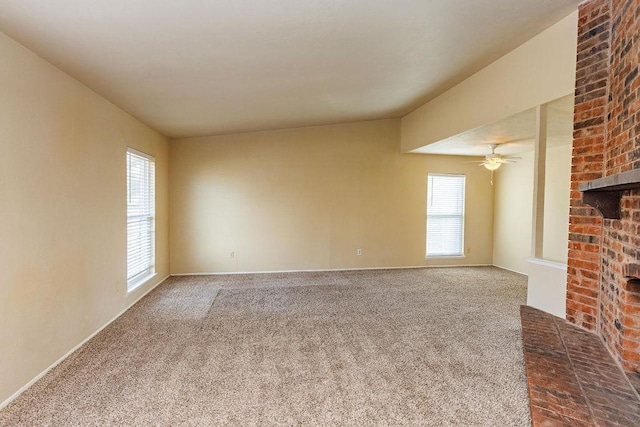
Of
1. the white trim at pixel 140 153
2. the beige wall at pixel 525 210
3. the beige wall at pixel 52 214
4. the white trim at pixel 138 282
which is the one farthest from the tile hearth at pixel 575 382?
the white trim at pixel 140 153

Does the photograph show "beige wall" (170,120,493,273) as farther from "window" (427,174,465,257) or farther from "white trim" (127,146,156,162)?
"white trim" (127,146,156,162)

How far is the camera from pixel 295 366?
8.93 feet

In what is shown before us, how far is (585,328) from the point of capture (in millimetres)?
2664

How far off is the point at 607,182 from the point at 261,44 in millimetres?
2386

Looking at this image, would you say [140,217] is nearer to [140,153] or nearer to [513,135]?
[140,153]

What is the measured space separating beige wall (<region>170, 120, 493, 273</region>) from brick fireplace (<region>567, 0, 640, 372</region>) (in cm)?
394

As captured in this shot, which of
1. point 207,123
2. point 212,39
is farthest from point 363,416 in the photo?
point 207,123

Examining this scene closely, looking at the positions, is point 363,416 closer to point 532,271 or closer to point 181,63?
point 532,271

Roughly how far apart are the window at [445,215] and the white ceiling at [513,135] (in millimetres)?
671

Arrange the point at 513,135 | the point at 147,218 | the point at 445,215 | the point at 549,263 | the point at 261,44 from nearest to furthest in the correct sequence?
the point at 261,44 < the point at 549,263 < the point at 513,135 < the point at 147,218 < the point at 445,215

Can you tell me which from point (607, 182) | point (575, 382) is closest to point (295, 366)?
point (575, 382)

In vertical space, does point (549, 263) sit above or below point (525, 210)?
below

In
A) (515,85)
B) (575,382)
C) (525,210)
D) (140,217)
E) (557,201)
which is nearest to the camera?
(575,382)

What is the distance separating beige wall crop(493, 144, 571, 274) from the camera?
5324mm
